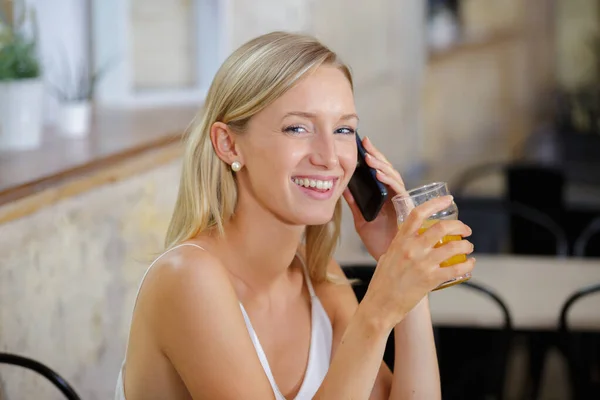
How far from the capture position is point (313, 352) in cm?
175

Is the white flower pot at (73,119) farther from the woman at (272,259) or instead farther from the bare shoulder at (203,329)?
the bare shoulder at (203,329)

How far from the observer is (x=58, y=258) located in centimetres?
221

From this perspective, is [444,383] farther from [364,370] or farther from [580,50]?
[580,50]

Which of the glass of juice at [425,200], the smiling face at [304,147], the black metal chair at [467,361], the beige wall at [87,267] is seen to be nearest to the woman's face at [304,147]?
the smiling face at [304,147]

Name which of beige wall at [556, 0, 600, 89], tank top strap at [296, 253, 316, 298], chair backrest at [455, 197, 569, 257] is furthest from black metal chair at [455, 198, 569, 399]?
beige wall at [556, 0, 600, 89]

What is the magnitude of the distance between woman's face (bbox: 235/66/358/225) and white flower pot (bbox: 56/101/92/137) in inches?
53.2

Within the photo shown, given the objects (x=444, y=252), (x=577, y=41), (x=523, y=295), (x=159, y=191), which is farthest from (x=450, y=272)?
(x=577, y=41)

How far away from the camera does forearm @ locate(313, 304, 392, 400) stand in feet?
4.69

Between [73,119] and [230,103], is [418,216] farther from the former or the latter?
[73,119]

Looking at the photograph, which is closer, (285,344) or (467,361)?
(285,344)

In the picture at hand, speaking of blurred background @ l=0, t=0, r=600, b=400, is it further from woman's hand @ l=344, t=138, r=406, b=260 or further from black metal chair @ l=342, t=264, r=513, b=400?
woman's hand @ l=344, t=138, r=406, b=260

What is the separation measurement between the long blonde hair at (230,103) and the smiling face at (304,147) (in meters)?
0.02

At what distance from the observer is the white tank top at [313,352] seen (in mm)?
1632

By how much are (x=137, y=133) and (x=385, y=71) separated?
241 centimetres
